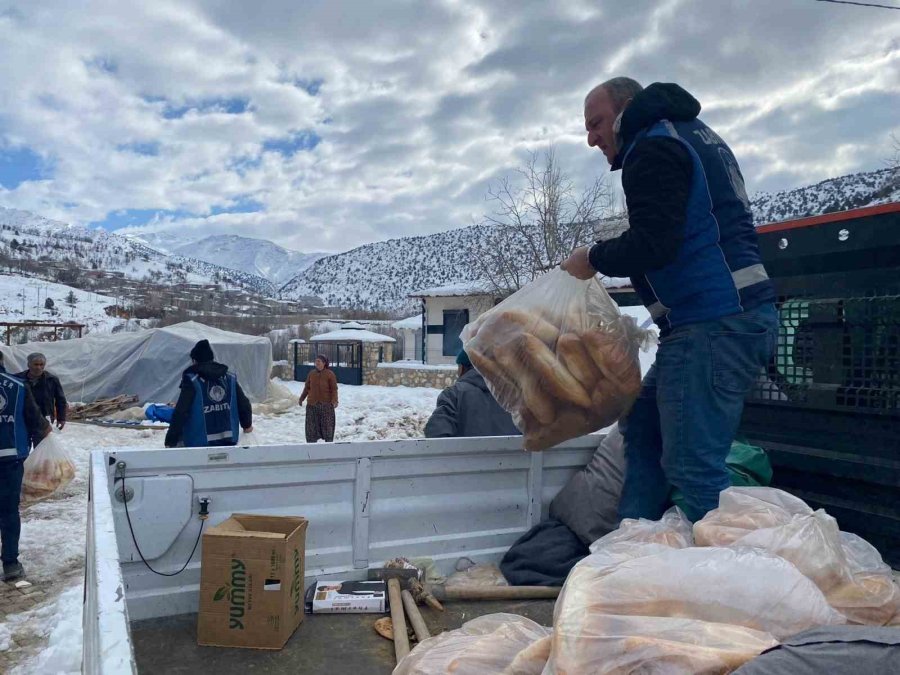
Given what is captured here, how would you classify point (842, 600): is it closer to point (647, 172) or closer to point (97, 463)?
point (647, 172)

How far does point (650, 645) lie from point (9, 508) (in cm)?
632

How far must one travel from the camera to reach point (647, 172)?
2211mm

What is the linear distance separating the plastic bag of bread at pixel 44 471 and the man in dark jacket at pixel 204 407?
161cm

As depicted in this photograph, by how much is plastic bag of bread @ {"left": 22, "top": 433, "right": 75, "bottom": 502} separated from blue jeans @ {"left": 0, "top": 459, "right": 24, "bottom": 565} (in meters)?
0.71

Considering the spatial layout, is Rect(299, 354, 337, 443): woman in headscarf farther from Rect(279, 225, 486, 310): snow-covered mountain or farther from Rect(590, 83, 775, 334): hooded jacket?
Rect(279, 225, 486, 310): snow-covered mountain

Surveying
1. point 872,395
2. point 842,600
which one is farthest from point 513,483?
point 842,600

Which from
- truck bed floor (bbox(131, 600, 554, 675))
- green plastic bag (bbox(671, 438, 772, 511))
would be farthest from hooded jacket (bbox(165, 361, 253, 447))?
green plastic bag (bbox(671, 438, 772, 511))

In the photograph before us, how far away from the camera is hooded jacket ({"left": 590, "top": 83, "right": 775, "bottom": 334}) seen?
86.7 inches

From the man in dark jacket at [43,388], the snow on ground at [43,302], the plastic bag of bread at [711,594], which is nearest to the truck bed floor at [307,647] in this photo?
the plastic bag of bread at [711,594]

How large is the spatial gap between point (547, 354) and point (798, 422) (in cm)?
105

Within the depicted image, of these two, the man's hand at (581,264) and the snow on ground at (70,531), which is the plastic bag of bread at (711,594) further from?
the snow on ground at (70,531)

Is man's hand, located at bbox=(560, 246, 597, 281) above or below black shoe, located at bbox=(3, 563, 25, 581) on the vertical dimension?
above

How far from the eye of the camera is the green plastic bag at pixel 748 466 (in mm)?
2631

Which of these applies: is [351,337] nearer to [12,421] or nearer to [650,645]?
[12,421]
